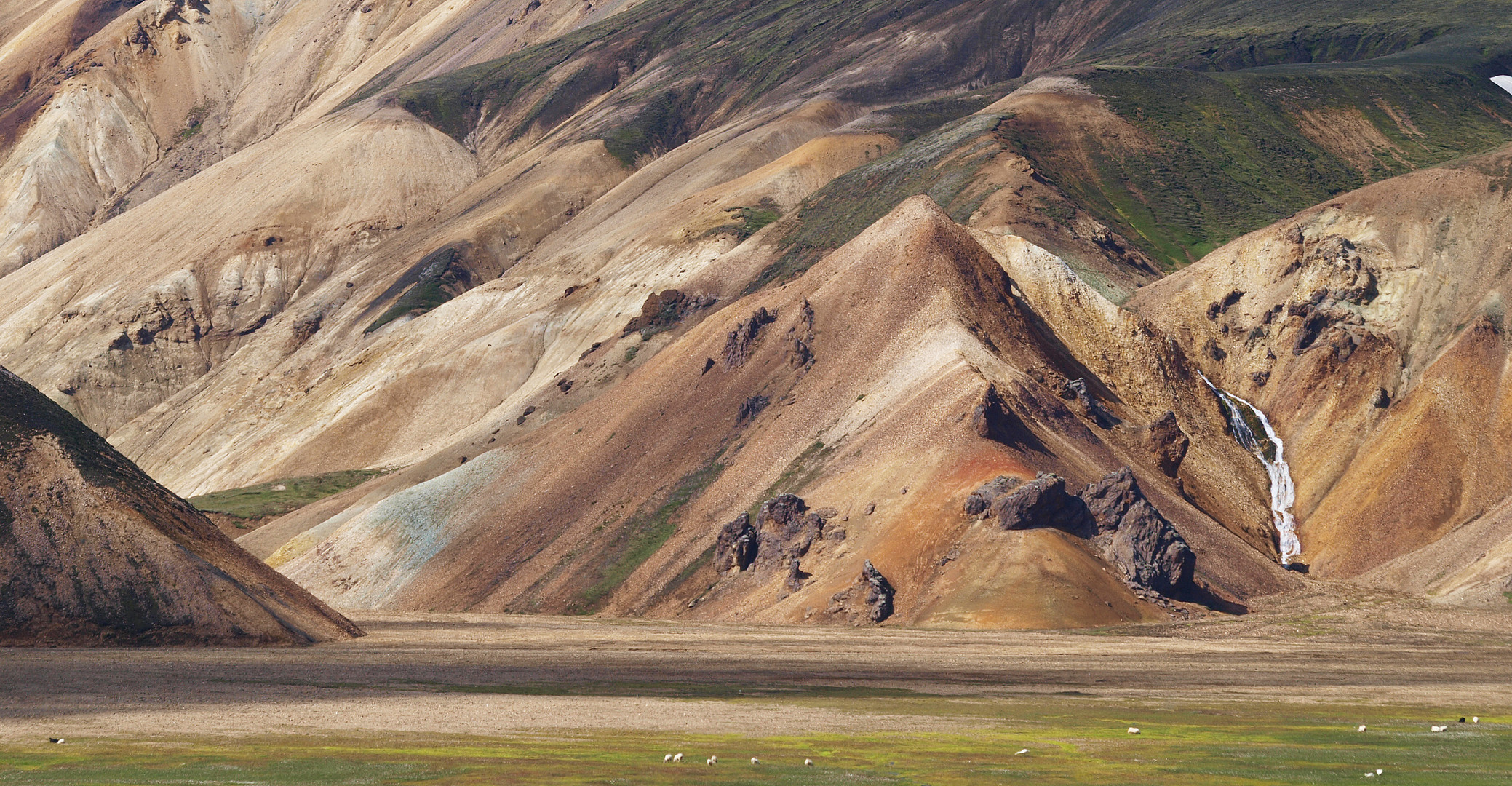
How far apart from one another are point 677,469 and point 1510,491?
4644cm

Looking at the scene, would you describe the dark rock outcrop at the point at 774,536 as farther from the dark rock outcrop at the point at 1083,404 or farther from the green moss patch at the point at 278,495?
the green moss patch at the point at 278,495

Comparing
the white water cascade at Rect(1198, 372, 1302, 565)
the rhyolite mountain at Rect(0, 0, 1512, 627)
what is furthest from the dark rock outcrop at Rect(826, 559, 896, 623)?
the white water cascade at Rect(1198, 372, 1302, 565)

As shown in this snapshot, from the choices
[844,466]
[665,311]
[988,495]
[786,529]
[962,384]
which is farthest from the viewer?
[665,311]

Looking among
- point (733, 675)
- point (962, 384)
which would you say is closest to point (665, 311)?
point (962, 384)

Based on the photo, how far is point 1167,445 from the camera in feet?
272

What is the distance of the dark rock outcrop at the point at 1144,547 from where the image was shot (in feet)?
224

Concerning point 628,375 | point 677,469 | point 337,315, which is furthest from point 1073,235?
point 337,315

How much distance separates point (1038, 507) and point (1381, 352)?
3866 centimetres

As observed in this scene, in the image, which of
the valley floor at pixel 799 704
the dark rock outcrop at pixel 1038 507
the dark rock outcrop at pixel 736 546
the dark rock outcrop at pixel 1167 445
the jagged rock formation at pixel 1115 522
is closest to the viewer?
the valley floor at pixel 799 704

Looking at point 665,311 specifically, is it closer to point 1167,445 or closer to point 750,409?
point 750,409

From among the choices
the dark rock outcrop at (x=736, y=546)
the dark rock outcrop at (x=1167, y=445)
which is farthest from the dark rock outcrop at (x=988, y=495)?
the dark rock outcrop at (x=1167, y=445)

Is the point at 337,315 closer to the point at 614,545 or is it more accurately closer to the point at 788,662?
the point at 614,545

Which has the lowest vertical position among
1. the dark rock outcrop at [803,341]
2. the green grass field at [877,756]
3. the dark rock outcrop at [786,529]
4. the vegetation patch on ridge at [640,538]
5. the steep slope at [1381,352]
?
the steep slope at [1381,352]

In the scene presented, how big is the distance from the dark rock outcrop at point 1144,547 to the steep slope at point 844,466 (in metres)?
1.16
